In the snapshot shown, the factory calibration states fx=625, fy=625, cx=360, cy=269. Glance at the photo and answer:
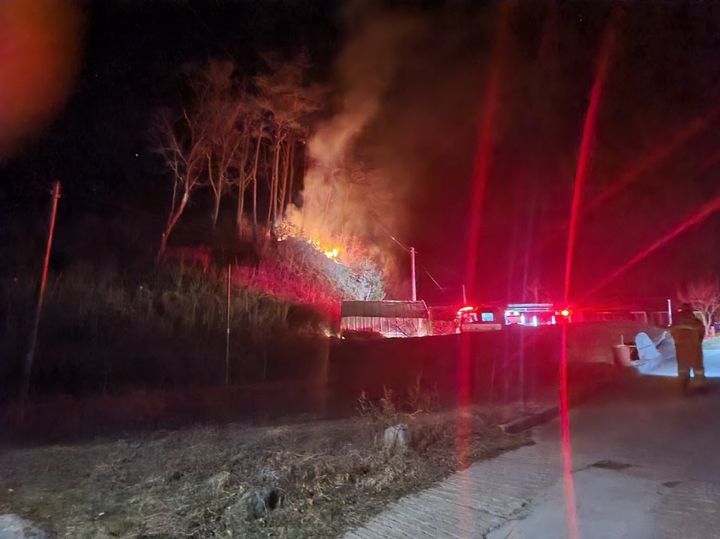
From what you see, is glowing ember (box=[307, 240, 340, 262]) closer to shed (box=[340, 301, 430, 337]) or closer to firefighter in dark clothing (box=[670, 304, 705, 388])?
shed (box=[340, 301, 430, 337])

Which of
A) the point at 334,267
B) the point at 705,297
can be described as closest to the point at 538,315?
the point at 334,267

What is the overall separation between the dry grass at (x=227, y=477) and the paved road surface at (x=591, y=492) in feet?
1.12

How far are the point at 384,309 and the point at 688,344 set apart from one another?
1534 centimetres

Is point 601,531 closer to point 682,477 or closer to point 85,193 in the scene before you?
point 682,477

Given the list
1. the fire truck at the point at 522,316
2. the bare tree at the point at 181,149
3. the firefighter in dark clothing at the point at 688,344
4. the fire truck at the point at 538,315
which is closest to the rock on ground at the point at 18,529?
the firefighter in dark clothing at the point at 688,344

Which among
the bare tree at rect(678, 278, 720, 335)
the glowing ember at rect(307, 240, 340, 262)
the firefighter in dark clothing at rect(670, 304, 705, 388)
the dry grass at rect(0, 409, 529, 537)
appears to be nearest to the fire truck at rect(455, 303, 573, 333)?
the firefighter in dark clothing at rect(670, 304, 705, 388)

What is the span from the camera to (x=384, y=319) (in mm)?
26078

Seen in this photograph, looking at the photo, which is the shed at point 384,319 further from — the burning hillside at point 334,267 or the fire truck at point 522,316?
the fire truck at point 522,316

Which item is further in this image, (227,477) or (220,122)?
(220,122)

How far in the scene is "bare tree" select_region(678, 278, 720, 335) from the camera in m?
35.0

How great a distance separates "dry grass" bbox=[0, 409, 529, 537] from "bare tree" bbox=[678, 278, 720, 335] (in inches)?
1107

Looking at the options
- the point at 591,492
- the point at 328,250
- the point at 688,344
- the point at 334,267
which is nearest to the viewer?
the point at 591,492

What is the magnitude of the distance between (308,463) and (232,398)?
18.5 ft

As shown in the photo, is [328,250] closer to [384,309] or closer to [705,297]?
[384,309]
